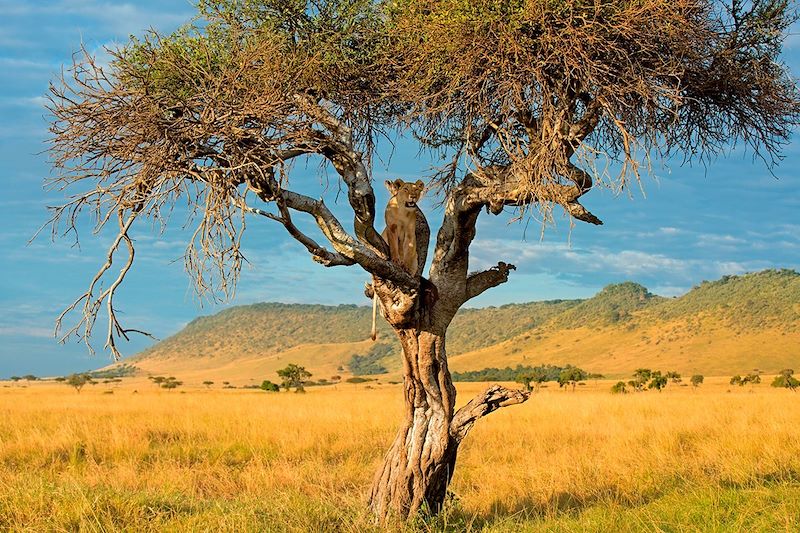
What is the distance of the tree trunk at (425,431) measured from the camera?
8.42 metres

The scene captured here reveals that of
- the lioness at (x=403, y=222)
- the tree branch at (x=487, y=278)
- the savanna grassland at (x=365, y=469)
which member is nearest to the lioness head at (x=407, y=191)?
the lioness at (x=403, y=222)

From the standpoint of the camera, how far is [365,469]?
13.1 metres

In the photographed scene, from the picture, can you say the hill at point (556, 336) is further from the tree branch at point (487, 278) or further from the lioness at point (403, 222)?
the lioness at point (403, 222)

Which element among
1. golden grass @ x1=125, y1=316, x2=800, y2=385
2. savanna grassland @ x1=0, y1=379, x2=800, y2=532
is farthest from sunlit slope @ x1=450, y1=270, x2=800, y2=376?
savanna grassland @ x1=0, y1=379, x2=800, y2=532

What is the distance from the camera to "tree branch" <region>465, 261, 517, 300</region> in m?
9.00

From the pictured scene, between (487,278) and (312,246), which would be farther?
(487,278)

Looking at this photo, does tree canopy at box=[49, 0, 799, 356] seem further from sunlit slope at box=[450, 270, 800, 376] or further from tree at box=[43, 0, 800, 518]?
sunlit slope at box=[450, 270, 800, 376]

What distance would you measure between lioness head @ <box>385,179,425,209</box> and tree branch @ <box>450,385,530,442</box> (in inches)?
88.5

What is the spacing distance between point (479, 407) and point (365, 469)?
5250 millimetres

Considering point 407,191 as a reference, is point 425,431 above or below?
below

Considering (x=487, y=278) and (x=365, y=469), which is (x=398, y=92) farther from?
(x=365, y=469)

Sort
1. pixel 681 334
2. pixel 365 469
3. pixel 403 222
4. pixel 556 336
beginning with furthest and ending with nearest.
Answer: pixel 556 336 < pixel 681 334 < pixel 365 469 < pixel 403 222

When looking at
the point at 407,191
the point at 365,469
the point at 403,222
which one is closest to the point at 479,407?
the point at 403,222

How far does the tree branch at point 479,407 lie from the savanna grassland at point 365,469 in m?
0.95
